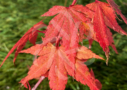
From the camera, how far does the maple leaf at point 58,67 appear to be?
15.0 inches

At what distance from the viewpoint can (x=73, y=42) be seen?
0.34 m

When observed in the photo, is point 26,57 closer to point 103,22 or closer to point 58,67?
point 58,67

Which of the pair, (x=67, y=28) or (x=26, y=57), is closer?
(x=67, y=28)

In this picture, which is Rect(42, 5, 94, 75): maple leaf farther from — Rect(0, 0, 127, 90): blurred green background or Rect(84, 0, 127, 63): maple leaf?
Rect(0, 0, 127, 90): blurred green background

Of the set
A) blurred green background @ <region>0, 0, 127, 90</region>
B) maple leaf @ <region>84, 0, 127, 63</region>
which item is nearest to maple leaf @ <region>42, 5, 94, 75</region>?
maple leaf @ <region>84, 0, 127, 63</region>

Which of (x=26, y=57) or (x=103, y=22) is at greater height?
(x=103, y=22)

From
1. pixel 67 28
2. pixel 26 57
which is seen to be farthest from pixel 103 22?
pixel 26 57

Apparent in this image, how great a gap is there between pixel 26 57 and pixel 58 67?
78cm

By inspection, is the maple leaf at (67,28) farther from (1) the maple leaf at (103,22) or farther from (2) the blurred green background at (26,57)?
(2) the blurred green background at (26,57)

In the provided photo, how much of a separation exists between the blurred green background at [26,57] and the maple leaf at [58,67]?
0.34 m

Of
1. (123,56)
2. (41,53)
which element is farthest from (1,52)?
(123,56)

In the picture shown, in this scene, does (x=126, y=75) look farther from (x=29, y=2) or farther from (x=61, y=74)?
(x=29, y=2)

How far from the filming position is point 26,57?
1140mm

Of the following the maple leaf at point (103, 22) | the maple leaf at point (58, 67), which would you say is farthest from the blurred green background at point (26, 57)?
the maple leaf at point (58, 67)
